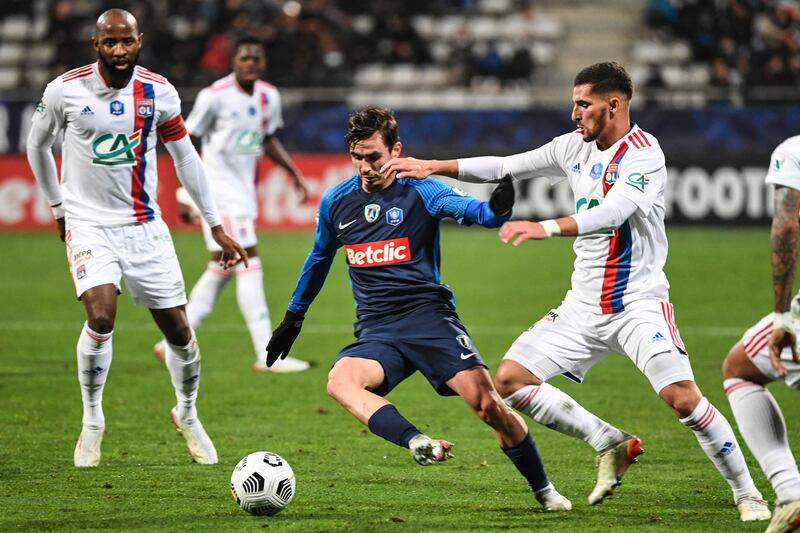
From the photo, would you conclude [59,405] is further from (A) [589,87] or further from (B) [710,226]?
(B) [710,226]

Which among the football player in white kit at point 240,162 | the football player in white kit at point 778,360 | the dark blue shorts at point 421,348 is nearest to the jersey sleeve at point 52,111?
the dark blue shorts at point 421,348

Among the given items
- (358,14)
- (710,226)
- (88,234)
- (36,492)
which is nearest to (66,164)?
(88,234)

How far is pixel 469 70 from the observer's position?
22984 mm

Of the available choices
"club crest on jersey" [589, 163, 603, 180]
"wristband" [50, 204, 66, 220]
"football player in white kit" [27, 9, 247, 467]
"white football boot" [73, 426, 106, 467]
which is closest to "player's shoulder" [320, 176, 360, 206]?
"football player in white kit" [27, 9, 247, 467]

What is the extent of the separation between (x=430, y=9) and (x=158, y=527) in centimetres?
2080

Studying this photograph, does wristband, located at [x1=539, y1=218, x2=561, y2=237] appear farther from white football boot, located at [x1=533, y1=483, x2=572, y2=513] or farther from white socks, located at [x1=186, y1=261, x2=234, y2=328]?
white socks, located at [x1=186, y1=261, x2=234, y2=328]

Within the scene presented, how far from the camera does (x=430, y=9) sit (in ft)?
82.9

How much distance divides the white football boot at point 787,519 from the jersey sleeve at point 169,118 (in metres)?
3.93

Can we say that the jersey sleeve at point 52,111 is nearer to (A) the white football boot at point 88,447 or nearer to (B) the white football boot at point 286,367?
(A) the white football boot at point 88,447

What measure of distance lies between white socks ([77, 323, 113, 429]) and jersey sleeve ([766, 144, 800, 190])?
3702 millimetres

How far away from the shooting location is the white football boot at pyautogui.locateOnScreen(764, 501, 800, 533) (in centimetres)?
510

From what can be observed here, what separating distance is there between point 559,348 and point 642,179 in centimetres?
94

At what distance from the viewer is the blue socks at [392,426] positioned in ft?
17.8

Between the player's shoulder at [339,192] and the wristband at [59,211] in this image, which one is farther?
the wristband at [59,211]
